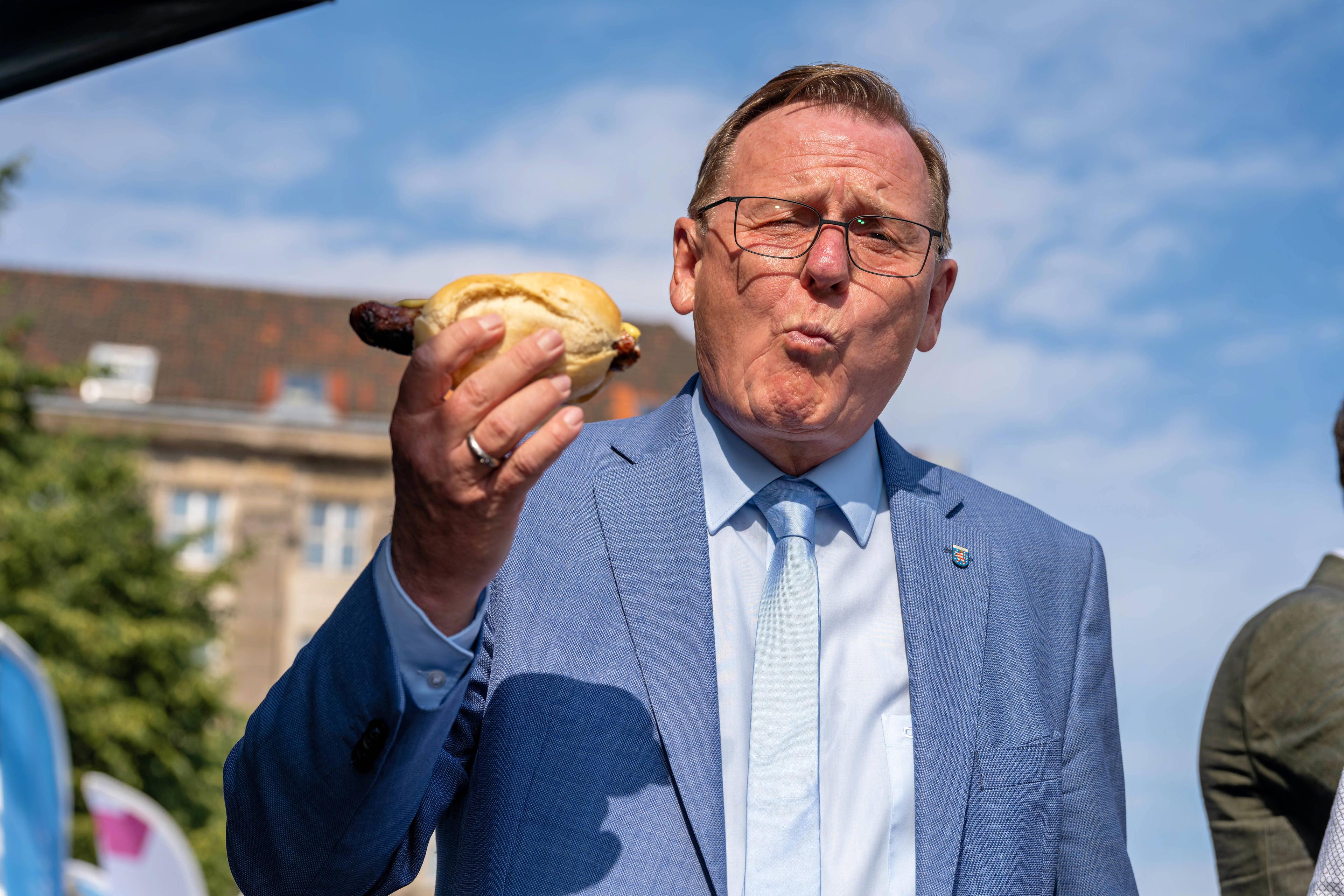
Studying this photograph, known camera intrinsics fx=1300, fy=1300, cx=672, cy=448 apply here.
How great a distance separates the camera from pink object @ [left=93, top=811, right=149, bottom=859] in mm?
10398

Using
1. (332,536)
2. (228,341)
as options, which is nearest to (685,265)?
(332,536)

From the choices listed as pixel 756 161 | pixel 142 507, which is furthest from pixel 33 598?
pixel 756 161

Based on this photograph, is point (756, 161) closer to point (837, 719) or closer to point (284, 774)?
point (837, 719)

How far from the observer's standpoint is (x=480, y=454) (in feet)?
5.61

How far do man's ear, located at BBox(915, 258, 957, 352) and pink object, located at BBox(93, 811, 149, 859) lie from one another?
950 centimetres

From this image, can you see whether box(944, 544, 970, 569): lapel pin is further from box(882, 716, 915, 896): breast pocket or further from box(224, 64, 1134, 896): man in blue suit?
box(882, 716, 915, 896): breast pocket

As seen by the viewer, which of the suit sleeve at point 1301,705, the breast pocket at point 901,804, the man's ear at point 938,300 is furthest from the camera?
the suit sleeve at point 1301,705

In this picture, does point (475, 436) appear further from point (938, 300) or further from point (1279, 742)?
point (1279, 742)

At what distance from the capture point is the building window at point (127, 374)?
106ft

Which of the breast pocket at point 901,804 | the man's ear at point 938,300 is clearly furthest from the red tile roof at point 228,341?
the breast pocket at point 901,804

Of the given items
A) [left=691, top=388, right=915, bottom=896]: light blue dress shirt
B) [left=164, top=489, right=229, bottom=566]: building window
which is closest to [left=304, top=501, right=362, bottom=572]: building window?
[left=164, top=489, right=229, bottom=566]: building window

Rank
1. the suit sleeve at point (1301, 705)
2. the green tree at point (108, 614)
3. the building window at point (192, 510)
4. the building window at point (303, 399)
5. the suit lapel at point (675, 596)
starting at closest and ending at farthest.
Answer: the suit lapel at point (675, 596) → the suit sleeve at point (1301, 705) → the green tree at point (108, 614) → the building window at point (192, 510) → the building window at point (303, 399)

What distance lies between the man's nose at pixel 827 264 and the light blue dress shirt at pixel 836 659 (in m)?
0.36

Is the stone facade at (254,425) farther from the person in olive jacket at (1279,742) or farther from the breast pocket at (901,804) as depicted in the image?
the breast pocket at (901,804)
